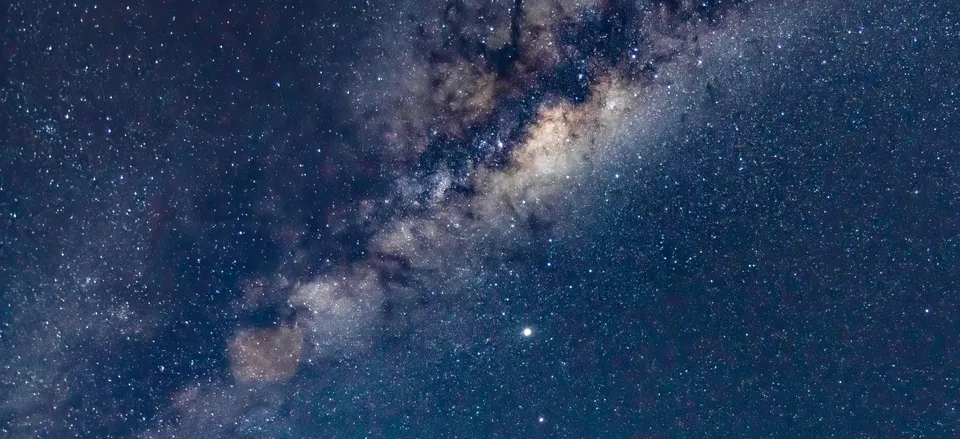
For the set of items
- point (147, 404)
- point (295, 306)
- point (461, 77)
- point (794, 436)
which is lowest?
point (794, 436)

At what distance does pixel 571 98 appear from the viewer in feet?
18.0

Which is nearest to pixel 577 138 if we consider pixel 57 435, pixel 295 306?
pixel 295 306

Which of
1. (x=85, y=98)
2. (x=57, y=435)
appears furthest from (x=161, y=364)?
(x=85, y=98)

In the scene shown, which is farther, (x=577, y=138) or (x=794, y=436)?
(x=794, y=436)

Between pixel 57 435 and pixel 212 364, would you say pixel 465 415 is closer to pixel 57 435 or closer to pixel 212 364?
pixel 212 364

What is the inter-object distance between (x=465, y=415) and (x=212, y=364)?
3733 mm

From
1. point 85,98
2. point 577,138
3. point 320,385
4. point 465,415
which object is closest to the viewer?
point 85,98

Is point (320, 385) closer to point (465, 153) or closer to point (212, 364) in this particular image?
point (212, 364)

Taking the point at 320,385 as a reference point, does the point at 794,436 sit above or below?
below

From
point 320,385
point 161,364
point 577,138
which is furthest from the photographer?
point 320,385

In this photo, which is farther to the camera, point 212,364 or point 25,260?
point 212,364

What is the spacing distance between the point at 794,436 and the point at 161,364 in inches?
369

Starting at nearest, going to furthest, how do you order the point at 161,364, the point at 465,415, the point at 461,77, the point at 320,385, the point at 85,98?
the point at 85,98 < the point at 461,77 < the point at 161,364 < the point at 320,385 < the point at 465,415

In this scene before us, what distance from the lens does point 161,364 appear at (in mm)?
6285
